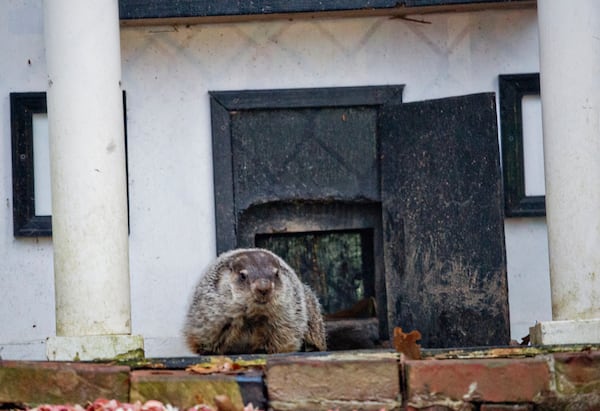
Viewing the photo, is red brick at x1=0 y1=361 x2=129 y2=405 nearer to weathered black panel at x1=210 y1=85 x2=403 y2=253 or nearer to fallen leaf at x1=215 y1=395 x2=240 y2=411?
fallen leaf at x1=215 y1=395 x2=240 y2=411

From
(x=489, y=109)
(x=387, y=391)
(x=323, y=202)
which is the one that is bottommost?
(x=387, y=391)

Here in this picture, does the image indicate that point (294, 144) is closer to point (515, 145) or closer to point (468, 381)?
point (515, 145)

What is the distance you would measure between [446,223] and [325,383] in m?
2.97

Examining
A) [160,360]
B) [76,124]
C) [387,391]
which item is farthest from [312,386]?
[76,124]

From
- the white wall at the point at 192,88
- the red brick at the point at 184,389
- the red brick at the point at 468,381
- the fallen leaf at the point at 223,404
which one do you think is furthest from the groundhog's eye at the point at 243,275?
the fallen leaf at the point at 223,404

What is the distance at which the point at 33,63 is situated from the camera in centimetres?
831

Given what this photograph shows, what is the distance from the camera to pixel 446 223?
7.97 metres

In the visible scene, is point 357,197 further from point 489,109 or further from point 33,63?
point 33,63

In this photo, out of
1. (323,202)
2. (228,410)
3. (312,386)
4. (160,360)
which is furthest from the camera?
(323,202)

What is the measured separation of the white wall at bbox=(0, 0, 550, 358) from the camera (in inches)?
324

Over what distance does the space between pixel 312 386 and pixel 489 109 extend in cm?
331

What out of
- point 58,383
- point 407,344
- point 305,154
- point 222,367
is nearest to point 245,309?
point 305,154

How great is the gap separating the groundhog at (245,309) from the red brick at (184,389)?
7.39ft

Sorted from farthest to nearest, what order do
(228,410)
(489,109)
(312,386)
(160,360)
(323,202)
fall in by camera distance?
1. (323,202)
2. (489,109)
3. (160,360)
4. (312,386)
5. (228,410)
